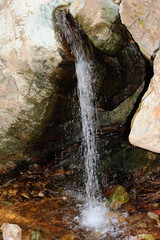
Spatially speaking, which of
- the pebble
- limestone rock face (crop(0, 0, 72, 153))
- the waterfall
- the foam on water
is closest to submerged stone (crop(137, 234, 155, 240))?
the foam on water

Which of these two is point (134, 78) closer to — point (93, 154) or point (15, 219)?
point (93, 154)

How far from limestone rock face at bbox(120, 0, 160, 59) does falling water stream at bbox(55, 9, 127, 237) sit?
93 cm

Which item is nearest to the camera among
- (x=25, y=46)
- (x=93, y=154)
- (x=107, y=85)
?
(x=25, y=46)

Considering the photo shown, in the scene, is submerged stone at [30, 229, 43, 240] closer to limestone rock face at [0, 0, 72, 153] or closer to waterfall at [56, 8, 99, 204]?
waterfall at [56, 8, 99, 204]

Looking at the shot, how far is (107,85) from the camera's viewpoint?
13.9ft

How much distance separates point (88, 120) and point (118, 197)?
1.92 metres

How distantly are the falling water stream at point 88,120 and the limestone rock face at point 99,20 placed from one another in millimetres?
248

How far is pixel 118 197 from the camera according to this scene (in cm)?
352

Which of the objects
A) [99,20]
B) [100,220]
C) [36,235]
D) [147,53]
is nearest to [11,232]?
[36,235]

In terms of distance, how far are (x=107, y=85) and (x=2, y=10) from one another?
8.50ft

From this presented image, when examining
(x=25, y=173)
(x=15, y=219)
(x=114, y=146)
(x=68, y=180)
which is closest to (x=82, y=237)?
(x=15, y=219)

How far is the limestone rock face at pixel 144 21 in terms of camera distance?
9.13 ft

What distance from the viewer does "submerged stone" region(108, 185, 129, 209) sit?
3.46 m

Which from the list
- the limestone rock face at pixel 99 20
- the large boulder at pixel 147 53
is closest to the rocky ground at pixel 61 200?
the large boulder at pixel 147 53
